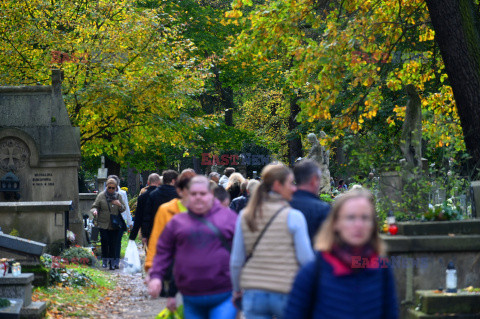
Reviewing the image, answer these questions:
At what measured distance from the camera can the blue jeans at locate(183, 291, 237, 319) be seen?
624cm

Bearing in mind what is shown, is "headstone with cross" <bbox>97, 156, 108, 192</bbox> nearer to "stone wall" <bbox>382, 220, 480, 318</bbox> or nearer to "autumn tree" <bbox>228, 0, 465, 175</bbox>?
"autumn tree" <bbox>228, 0, 465, 175</bbox>

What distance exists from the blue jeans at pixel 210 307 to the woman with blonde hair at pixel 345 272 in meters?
2.12

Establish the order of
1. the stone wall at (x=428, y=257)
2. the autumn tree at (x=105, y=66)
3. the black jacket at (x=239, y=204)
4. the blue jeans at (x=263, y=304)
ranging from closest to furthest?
the blue jeans at (x=263, y=304) < the stone wall at (x=428, y=257) < the black jacket at (x=239, y=204) < the autumn tree at (x=105, y=66)

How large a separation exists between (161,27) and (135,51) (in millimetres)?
1641

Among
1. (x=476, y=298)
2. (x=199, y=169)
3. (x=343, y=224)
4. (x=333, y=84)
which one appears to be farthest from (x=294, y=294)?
(x=199, y=169)

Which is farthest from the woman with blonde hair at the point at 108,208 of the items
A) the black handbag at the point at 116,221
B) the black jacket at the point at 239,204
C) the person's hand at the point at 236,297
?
the person's hand at the point at 236,297

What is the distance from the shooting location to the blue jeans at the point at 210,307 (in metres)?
6.24

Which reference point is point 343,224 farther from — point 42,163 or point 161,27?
point 161,27

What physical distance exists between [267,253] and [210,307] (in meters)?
0.80

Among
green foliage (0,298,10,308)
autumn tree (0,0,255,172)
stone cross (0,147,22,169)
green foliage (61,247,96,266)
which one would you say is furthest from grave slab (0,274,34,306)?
autumn tree (0,0,255,172)

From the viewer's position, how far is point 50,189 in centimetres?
1997

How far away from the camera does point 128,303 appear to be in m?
13.5

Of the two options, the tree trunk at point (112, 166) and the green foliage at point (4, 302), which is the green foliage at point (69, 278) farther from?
the tree trunk at point (112, 166)

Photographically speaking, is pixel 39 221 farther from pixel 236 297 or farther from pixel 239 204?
pixel 236 297
